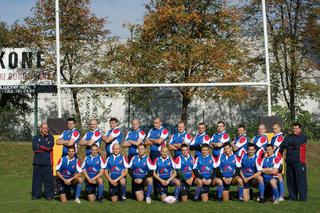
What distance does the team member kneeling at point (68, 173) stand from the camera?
37.5 feet

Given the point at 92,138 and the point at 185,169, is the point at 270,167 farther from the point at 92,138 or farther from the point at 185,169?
the point at 92,138

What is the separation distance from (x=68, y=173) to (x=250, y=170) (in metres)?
3.34

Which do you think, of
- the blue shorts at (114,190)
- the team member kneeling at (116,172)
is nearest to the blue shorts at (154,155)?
Result: the team member kneeling at (116,172)

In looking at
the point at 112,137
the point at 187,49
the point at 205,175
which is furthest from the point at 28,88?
the point at 205,175

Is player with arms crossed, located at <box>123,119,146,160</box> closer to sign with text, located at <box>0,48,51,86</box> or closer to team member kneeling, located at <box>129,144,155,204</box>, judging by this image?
team member kneeling, located at <box>129,144,155,204</box>

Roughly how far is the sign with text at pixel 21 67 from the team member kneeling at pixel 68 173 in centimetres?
1192

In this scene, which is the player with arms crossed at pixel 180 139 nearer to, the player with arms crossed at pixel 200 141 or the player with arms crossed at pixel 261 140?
the player with arms crossed at pixel 200 141

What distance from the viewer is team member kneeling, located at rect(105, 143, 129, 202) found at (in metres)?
11.4

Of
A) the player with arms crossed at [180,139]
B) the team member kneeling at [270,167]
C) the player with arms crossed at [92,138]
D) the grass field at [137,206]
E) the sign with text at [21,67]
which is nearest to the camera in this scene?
the grass field at [137,206]

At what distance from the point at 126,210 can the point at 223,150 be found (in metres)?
2.47

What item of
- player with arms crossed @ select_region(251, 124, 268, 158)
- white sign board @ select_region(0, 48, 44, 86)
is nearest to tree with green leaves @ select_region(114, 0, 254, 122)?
white sign board @ select_region(0, 48, 44, 86)

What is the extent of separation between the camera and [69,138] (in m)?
11.9

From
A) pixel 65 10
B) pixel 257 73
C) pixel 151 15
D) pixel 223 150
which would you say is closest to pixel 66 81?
pixel 65 10

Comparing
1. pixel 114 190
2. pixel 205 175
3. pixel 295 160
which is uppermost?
pixel 295 160
